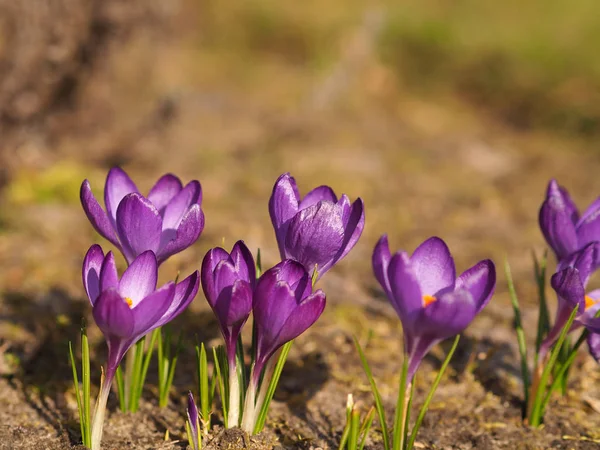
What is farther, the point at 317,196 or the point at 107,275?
the point at 317,196

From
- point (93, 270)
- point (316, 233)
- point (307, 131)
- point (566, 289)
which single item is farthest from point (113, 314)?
point (307, 131)

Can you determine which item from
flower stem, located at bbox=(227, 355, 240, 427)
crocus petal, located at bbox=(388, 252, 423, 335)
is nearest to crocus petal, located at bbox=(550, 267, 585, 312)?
crocus petal, located at bbox=(388, 252, 423, 335)

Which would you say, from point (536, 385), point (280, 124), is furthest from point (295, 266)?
point (280, 124)

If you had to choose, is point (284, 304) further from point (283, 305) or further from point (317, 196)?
point (317, 196)

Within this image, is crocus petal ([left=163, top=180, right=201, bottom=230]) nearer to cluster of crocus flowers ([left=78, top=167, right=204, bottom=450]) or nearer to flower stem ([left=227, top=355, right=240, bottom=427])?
cluster of crocus flowers ([left=78, top=167, right=204, bottom=450])

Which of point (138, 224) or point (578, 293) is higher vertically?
point (138, 224)

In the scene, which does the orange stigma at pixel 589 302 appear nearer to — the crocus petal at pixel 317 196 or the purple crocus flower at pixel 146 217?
the crocus petal at pixel 317 196
